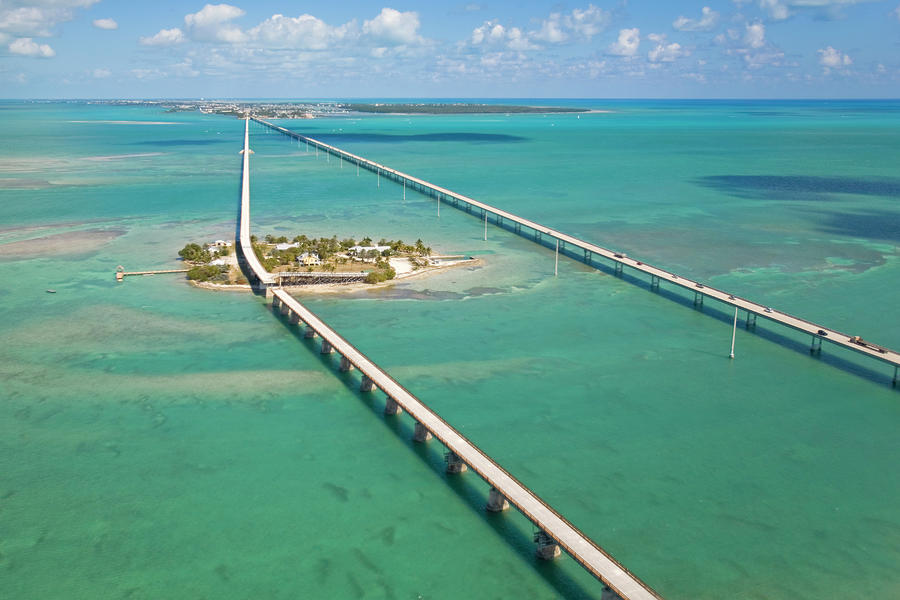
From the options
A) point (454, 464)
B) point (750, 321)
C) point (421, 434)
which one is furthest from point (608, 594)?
point (750, 321)

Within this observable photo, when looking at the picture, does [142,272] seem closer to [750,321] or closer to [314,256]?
[314,256]

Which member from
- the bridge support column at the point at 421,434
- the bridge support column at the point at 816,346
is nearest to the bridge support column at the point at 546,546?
the bridge support column at the point at 421,434

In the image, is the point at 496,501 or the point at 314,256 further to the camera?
the point at 314,256

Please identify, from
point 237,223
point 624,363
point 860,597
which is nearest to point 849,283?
point 624,363

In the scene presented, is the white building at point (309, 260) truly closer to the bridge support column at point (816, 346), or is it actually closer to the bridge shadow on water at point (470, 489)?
the bridge shadow on water at point (470, 489)

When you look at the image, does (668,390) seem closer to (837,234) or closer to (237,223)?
(837,234)
